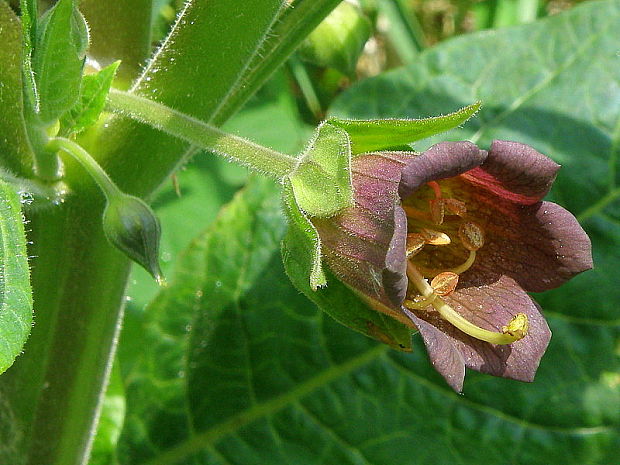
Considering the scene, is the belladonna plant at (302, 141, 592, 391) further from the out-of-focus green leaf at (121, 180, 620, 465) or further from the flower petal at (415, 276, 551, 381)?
the out-of-focus green leaf at (121, 180, 620, 465)

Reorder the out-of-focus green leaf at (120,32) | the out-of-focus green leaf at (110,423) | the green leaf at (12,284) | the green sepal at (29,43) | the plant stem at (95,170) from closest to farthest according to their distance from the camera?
the green leaf at (12,284), the green sepal at (29,43), the plant stem at (95,170), the out-of-focus green leaf at (120,32), the out-of-focus green leaf at (110,423)

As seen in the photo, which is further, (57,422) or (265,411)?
(265,411)

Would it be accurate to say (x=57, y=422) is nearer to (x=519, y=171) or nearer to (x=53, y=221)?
(x=53, y=221)

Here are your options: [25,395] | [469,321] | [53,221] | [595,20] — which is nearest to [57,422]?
[25,395]

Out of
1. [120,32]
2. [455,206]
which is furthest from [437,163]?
[120,32]

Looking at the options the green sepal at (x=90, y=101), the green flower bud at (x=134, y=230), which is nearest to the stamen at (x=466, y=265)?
the green flower bud at (x=134, y=230)

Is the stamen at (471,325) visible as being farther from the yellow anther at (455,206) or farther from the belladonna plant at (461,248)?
the yellow anther at (455,206)
